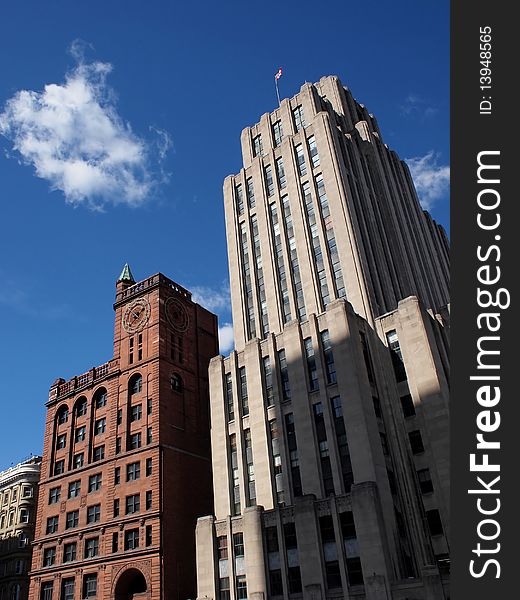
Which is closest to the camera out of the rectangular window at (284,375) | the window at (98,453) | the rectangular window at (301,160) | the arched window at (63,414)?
the rectangular window at (284,375)

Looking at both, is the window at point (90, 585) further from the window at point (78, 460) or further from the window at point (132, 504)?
the window at point (78, 460)

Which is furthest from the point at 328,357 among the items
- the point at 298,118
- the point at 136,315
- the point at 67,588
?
the point at 298,118

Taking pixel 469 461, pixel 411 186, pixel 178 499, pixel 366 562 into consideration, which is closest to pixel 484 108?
pixel 469 461

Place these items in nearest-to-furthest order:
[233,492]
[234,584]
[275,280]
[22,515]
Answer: [234,584] → [233,492] → [275,280] → [22,515]

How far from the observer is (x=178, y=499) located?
6025 cm

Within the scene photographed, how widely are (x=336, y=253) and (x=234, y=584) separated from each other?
36.9 m

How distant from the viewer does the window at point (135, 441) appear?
209ft

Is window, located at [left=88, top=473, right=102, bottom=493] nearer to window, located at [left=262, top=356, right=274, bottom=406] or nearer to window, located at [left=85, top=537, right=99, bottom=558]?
window, located at [left=85, top=537, right=99, bottom=558]

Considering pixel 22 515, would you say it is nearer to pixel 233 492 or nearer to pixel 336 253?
pixel 233 492

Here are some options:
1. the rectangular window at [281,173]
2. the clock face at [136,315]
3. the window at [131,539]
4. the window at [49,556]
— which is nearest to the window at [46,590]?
the window at [49,556]

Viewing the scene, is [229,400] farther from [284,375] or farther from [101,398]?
[101,398]

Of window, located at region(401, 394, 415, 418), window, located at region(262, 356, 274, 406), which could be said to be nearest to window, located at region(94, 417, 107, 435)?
window, located at region(262, 356, 274, 406)

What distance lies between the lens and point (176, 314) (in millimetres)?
72625

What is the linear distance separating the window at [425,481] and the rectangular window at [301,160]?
4155 cm
